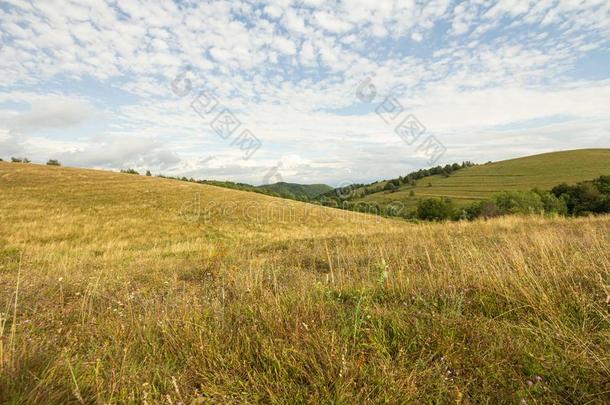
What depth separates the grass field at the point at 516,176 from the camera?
78675 millimetres

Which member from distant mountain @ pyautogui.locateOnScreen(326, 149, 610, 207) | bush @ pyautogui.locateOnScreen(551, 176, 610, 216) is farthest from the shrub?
distant mountain @ pyautogui.locateOnScreen(326, 149, 610, 207)

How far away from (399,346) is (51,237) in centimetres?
2166

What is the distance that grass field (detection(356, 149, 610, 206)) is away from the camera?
258ft

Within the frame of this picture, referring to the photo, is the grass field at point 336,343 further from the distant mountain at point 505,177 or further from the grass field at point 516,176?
the grass field at point 516,176

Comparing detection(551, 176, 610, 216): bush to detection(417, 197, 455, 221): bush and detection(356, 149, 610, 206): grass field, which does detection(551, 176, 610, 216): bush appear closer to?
detection(356, 149, 610, 206): grass field

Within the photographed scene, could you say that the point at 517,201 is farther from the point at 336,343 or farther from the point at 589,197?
the point at 336,343

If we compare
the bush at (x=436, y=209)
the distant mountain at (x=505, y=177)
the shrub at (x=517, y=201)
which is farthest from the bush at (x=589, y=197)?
the bush at (x=436, y=209)

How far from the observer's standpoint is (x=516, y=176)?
9038 cm

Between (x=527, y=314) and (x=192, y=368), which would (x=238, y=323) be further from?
(x=527, y=314)

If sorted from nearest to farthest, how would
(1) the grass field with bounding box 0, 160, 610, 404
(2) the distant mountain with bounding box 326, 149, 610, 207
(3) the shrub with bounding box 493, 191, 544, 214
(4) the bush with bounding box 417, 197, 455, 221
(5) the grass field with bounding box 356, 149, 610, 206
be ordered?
(1) the grass field with bounding box 0, 160, 610, 404, (3) the shrub with bounding box 493, 191, 544, 214, (4) the bush with bounding box 417, 197, 455, 221, (5) the grass field with bounding box 356, 149, 610, 206, (2) the distant mountain with bounding box 326, 149, 610, 207

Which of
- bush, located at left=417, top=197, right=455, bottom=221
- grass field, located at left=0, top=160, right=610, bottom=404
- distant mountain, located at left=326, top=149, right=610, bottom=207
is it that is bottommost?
bush, located at left=417, top=197, right=455, bottom=221

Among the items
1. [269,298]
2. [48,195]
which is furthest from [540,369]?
[48,195]

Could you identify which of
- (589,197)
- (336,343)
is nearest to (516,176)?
(589,197)

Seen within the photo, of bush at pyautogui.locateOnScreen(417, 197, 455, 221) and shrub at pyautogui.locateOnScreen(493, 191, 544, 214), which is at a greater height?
shrub at pyautogui.locateOnScreen(493, 191, 544, 214)
